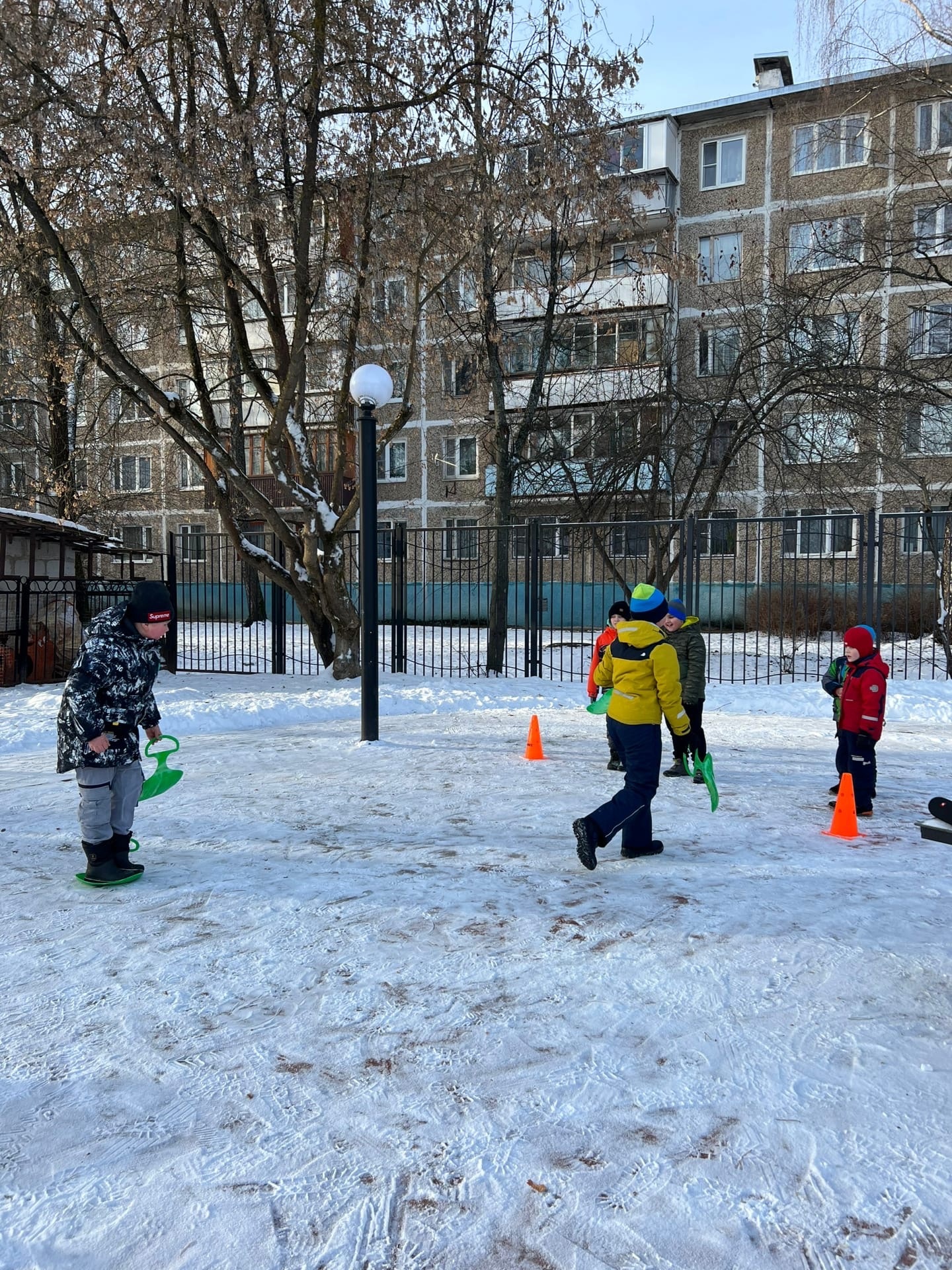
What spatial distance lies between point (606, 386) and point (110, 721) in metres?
20.4

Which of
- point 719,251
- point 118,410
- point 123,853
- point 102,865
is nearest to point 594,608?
point 123,853

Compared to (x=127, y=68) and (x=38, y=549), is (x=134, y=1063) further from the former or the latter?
(x=38, y=549)

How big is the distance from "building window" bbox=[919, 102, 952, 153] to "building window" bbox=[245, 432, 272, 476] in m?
20.9

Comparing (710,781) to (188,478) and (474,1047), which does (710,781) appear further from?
(188,478)

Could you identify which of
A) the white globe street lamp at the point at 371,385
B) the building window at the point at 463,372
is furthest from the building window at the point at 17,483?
the white globe street lamp at the point at 371,385

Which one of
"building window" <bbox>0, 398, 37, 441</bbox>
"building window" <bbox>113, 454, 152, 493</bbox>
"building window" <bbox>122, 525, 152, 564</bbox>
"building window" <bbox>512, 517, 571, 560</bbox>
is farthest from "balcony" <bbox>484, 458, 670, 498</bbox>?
"building window" <bbox>113, 454, 152, 493</bbox>

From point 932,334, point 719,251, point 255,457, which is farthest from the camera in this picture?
point 255,457

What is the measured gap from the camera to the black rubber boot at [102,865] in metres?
4.74

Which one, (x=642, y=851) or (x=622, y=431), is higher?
(x=622, y=431)

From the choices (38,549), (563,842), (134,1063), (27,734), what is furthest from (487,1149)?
(38,549)

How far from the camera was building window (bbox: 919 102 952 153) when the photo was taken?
20.9 m

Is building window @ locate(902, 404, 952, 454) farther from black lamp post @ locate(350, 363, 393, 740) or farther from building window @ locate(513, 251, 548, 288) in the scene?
black lamp post @ locate(350, 363, 393, 740)

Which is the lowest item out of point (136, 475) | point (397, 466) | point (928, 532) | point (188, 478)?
point (928, 532)

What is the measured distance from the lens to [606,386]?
76.6 ft
